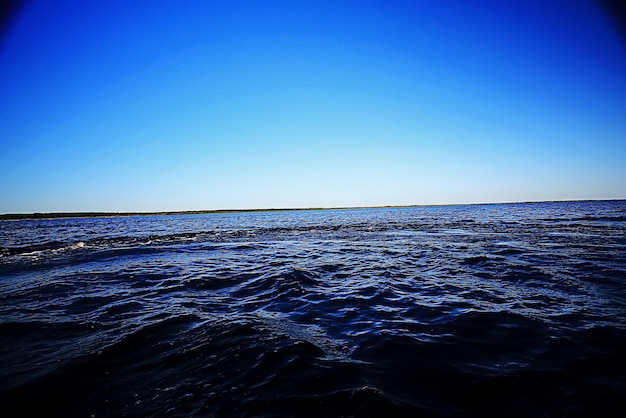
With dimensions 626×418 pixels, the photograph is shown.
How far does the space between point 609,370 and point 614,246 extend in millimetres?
16176

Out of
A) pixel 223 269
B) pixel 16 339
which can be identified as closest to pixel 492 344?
pixel 16 339

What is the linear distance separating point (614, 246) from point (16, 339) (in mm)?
24324

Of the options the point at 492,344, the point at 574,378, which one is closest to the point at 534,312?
the point at 492,344

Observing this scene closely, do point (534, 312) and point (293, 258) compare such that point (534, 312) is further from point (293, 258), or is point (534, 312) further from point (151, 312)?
point (293, 258)

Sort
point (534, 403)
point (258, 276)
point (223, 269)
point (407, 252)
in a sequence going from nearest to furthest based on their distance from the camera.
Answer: point (534, 403) → point (258, 276) → point (223, 269) → point (407, 252)

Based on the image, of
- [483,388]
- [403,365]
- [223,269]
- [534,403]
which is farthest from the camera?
[223,269]

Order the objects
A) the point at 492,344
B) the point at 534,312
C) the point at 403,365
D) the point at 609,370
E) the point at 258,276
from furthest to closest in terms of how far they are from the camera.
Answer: the point at 258,276 < the point at 534,312 < the point at 492,344 < the point at 403,365 < the point at 609,370

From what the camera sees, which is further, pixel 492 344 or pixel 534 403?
pixel 492 344

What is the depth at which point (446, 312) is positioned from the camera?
267 inches

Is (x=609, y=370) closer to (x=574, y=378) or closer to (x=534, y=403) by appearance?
(x=574, y=378)

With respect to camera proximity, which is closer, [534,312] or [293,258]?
[534,312]

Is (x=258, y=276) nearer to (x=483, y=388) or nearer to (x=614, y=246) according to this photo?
(x=483, y=388)

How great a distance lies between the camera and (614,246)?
1509 centimetres

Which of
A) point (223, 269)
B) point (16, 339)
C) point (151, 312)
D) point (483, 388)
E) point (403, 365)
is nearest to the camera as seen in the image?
point (483, 388)
